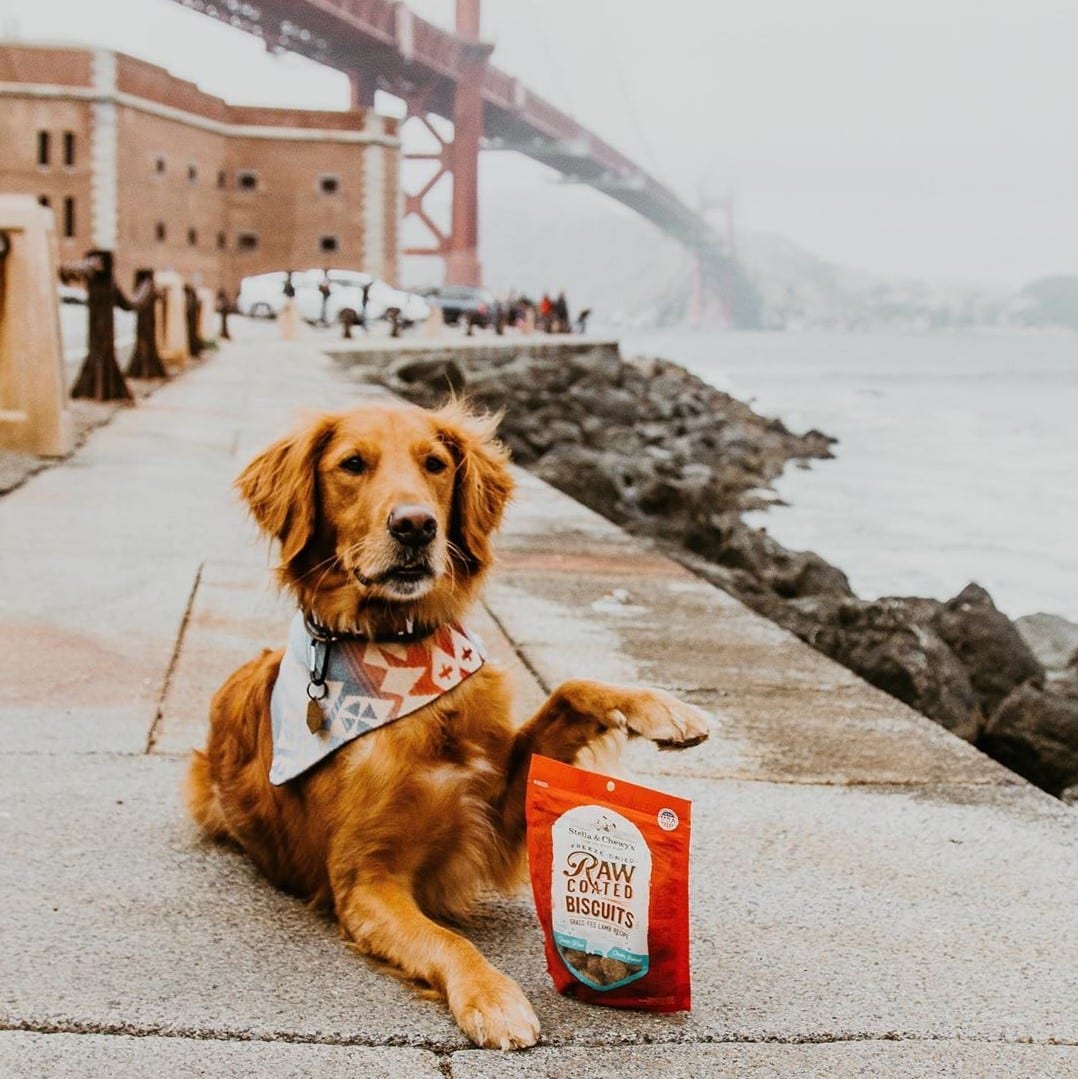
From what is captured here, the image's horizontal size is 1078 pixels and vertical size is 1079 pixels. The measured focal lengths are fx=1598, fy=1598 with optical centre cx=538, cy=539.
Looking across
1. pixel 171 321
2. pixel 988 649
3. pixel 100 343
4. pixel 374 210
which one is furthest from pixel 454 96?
pixel 988 649

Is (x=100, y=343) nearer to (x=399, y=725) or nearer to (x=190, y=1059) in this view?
(x=399, y=725)

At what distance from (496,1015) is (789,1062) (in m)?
0.39

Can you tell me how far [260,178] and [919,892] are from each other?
52.0 meters

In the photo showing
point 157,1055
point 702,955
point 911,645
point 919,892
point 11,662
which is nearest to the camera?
point 157,1055

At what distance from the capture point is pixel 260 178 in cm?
5238

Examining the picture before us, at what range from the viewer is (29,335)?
26.5ft

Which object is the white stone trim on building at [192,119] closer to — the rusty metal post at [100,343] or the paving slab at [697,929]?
the rusty metal post at [100,343]

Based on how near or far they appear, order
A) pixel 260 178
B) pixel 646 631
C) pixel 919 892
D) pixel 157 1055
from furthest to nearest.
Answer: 1. pixel 260 178
2. pixel 646 631
3. pixel 919 892
4. pixel 157 1055

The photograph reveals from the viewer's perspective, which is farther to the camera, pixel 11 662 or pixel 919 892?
pixel 11 662

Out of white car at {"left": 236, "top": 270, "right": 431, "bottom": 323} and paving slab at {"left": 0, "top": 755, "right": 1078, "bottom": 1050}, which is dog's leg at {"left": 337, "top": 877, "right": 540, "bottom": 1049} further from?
white car at {"left": 236, "top": 270, "right": 431, "bottom": 323}

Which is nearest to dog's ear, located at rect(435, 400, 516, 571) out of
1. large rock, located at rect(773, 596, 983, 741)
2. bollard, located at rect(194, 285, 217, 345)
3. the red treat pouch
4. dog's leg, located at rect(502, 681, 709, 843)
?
dog's leg, located at rect(502, 681, 709, 843)

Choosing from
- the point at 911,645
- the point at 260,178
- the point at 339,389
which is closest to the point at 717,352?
the point at 260,178

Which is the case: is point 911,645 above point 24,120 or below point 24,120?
below

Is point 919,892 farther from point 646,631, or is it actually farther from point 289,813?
point 646,631
